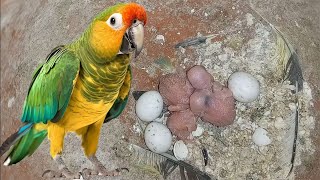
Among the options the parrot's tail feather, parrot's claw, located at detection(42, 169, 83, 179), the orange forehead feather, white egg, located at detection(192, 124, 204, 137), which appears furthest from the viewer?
white egg, located at detection(192, 124, 204, 137)

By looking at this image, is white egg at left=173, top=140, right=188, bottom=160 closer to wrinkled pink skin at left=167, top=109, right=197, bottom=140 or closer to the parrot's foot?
wrinkled pink skin at left=167, top=109, right=197, bottom=140

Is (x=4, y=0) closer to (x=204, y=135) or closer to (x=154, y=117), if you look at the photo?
(x=154, y=117)

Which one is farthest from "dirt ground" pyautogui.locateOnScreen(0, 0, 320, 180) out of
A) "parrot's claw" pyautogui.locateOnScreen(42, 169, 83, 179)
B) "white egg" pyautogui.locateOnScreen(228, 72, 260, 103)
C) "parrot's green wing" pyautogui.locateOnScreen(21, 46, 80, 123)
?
"parrot's green wing" pyautogui.locateOnScreen(21, 46, 80, 123)

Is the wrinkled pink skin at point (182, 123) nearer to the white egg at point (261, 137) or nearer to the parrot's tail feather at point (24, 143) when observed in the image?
the white egg at point (261, 137)

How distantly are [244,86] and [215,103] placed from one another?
0.30 feet

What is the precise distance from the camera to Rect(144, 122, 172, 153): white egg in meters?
1.36

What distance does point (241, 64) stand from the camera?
4.73ft

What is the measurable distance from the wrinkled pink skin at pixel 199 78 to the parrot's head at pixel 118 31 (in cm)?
43

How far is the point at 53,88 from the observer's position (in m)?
1.07

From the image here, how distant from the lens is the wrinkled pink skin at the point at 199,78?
4.44 ft

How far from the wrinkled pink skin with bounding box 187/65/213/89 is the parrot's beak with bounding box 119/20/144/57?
0.44m

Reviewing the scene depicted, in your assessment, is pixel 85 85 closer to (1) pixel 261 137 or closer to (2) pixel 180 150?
(2) pixel 180 150

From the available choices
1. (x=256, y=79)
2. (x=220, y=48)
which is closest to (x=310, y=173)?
(x=256, y=79)

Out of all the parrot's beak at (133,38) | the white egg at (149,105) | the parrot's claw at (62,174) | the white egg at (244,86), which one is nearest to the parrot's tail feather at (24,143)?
the parrot's claw at (62,174)
